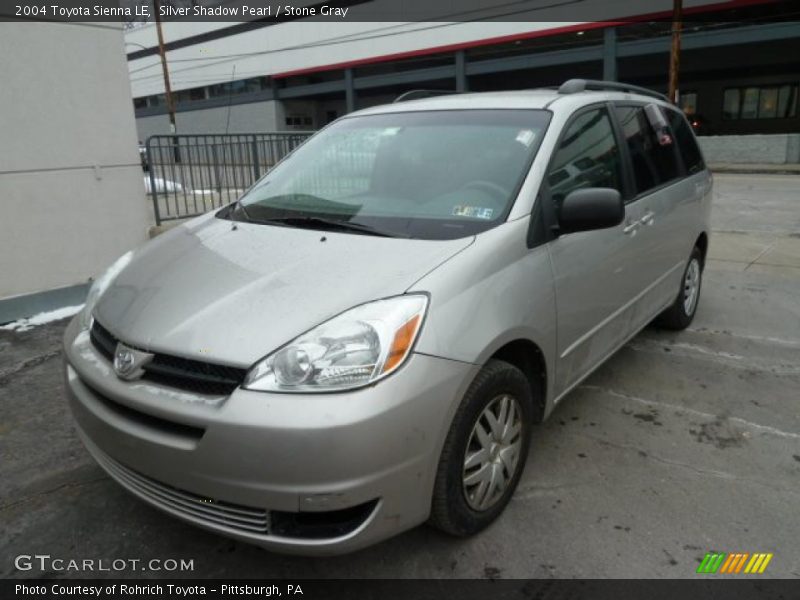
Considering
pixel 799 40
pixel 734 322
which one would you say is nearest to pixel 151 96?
pixel 799 40

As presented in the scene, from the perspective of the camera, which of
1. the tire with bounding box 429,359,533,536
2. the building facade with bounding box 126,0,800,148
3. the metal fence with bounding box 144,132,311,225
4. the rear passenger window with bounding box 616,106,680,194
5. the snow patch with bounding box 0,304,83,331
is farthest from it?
the building facade with bounding box 126,0,800,148

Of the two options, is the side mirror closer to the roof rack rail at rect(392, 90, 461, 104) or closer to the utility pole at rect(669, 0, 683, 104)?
the roof rack rail at rect(392, 90, 461, 104)

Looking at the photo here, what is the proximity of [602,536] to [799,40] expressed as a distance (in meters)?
29.4

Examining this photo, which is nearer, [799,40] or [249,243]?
[249,243]

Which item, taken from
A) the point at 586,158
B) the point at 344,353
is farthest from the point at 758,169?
the point at 344,353

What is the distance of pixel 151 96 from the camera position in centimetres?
4950

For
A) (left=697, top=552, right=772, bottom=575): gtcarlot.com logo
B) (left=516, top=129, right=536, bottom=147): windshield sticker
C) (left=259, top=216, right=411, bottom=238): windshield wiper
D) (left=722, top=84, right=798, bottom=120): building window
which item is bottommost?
(left=697, top=552, right=772, bottom=575): gtcarlot.com logo

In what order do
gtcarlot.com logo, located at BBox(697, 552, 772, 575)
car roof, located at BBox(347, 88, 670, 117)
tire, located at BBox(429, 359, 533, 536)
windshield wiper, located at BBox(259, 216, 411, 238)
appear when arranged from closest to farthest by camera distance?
tire, located at BBox(429, 359, 533, 536) < gtcarlot.com logo, located at BBox(697, 552, 772, 575) < windshield wiper, located at BBox(259, 216, 411, 238) < car roof, located at BBox(347, 88, 670, 117)

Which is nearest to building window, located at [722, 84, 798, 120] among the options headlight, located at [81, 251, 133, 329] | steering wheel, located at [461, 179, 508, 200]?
steering wheel, located at [461, 179, 508, 200]

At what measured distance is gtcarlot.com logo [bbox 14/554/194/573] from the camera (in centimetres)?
239

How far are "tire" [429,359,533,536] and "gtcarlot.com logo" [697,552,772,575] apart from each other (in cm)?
77

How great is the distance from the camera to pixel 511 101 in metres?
3.26

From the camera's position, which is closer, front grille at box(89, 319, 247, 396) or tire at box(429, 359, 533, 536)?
front grille at box(89, 319, 247, 396)

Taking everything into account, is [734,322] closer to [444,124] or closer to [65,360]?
[444,124]
